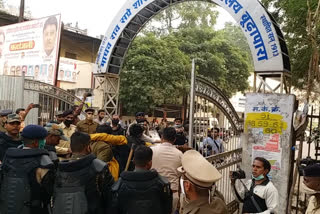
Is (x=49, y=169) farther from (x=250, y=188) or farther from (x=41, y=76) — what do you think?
(x=41, y=76)

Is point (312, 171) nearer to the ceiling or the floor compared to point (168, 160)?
nearer to the ceiling

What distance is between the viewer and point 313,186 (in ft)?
7.79

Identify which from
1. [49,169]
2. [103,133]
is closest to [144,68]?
[103,133]

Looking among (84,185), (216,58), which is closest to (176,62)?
(216,58)

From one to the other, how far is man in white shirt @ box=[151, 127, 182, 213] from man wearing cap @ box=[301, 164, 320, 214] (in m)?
1.48

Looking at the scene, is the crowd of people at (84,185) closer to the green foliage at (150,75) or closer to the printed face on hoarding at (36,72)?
the printed face on hoarding at (36,72)

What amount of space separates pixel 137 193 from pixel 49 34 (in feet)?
40.1

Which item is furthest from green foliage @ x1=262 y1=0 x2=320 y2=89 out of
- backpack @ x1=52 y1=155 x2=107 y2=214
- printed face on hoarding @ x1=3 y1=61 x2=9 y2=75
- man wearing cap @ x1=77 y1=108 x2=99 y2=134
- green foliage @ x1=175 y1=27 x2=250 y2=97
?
printed face on hoarding @ x1=3 y1=61 x2=9 y2=75

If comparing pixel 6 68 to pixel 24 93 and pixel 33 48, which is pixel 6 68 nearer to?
pixel 33 48

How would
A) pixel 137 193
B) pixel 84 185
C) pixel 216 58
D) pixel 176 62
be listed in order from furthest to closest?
pixel 216 58, pixel 176 62, pixel 84 185, pixel 137 193

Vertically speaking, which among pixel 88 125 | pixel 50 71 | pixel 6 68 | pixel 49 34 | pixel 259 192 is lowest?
pixel 259 192

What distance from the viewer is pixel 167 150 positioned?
140 inches

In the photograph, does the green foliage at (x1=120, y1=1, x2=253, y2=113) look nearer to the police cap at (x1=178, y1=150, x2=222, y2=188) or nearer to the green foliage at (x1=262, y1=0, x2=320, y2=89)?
the green foliage at (x1=262, y1=0, x2=320, y2=89)

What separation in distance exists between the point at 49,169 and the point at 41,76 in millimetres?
11857
